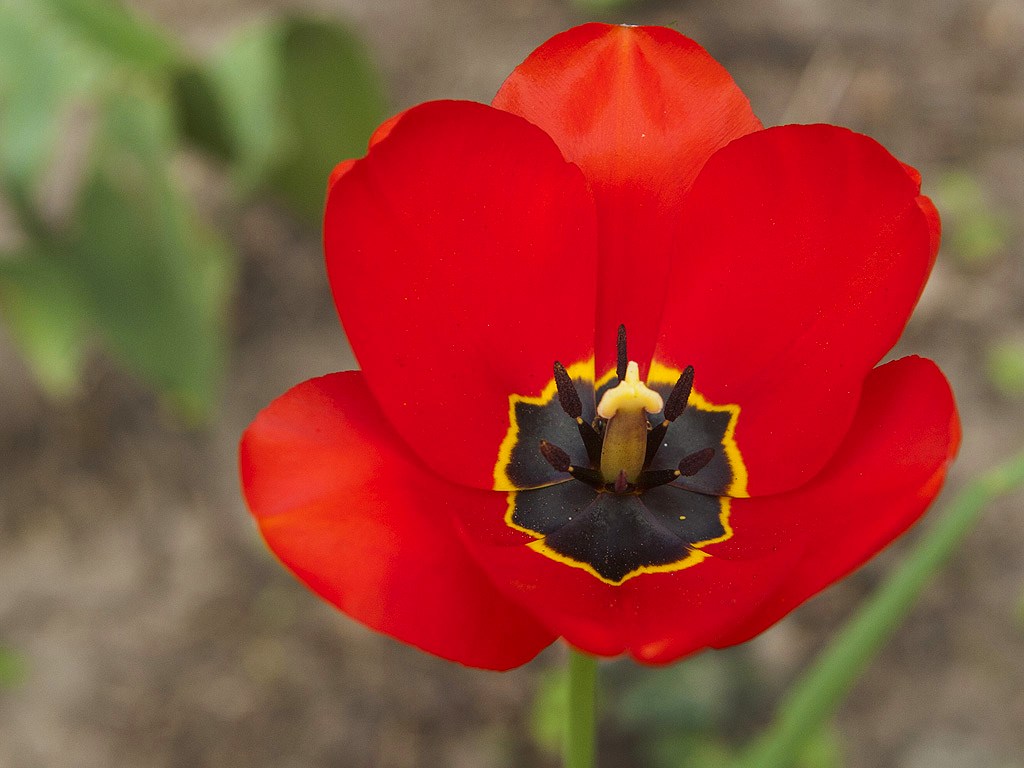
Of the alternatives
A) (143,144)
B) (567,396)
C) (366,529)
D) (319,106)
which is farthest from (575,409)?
(319,106)

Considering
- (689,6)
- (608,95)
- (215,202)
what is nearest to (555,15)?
(689,6)

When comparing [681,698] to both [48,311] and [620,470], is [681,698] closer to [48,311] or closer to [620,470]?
[620,470]

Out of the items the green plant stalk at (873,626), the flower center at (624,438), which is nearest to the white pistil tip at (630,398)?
the flower center at (624,438)

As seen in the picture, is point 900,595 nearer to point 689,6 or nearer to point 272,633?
point 272,633

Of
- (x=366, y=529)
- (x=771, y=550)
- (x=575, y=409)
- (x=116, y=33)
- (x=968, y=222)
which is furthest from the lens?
(x=968, y=222)

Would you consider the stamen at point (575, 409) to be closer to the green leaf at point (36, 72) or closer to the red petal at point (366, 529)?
the red petal at point (366, 529)

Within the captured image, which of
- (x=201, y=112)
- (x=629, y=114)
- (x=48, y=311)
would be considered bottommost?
(x=48, y=311)
